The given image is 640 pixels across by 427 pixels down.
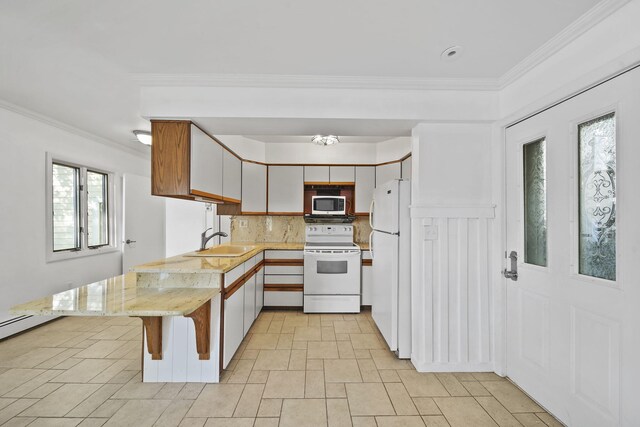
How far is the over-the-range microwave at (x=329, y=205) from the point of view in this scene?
4.06m

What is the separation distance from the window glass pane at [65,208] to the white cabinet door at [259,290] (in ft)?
8.06

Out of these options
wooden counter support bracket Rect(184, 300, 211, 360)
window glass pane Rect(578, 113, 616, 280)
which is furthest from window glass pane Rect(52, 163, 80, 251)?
window glass pane Rect(578, 113, 616, 280)

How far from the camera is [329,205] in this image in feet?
13.4

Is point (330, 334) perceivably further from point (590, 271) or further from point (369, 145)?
point (369, 145)

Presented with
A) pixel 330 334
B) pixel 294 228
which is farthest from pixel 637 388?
pixel 294 228

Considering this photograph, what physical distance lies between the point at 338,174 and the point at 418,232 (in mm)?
2071

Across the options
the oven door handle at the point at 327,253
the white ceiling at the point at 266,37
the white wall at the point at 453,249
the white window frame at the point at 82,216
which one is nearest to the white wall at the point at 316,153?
the oven door handle at the point at 327,253

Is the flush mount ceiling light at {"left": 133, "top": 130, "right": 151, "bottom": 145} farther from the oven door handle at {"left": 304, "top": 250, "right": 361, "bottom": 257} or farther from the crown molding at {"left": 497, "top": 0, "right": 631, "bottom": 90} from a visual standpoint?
the crown molding at {"left": 497, "top": 0, "right": 631, "bottom": 90}

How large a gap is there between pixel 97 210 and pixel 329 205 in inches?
133

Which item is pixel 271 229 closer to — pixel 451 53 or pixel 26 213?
pixel 26 213

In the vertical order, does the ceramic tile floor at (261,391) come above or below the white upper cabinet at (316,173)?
below

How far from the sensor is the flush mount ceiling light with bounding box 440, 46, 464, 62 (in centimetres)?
180

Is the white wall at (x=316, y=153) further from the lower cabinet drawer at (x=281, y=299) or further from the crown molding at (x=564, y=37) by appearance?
the crown molding at (x=564, y=37)

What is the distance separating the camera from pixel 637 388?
1317mm
